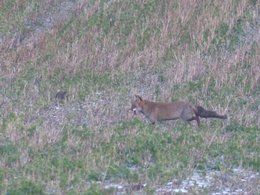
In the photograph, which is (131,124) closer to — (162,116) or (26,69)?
(162,116)

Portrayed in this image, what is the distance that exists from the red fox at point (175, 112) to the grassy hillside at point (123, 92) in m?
0.15

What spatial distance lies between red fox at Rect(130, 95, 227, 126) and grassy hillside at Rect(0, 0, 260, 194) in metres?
0.15

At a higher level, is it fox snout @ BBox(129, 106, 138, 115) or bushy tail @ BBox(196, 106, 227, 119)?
bushy tail @ BBox(196, 106, 227, 119)

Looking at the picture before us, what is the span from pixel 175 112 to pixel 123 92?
6.97 ft

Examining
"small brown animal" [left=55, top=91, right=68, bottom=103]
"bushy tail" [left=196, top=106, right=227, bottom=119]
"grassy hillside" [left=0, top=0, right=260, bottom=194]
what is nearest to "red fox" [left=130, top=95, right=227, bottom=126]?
"bushy tail" [left=196, top=106, right=227, bottom=119]

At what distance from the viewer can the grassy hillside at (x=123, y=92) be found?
10.7 metres

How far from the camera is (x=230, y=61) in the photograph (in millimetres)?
17188

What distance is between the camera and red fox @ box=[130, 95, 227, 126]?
13844mm

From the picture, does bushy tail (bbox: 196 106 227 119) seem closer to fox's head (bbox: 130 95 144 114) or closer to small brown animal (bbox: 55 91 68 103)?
fox's head (bbox: 130 95 144 114)

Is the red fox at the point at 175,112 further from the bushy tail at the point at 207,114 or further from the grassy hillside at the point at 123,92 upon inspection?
the grassy hillside at the point at 123,92

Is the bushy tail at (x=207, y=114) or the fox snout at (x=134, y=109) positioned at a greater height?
the bushy tail at (x=207, y=114)

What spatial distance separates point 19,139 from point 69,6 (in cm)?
930

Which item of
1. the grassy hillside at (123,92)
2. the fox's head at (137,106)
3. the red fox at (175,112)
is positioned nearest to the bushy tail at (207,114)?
the red fox at (175,112)

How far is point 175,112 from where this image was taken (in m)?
13.9
